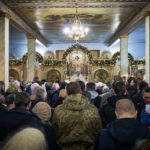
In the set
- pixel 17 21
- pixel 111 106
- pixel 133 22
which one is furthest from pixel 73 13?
pixel 111 106

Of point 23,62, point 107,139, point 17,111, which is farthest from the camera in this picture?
point 23,62

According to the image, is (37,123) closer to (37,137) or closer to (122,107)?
(37,137)

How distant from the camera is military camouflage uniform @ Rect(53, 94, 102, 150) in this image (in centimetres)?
319

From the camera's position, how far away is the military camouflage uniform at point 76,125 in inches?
125

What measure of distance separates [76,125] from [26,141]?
5.27 feet

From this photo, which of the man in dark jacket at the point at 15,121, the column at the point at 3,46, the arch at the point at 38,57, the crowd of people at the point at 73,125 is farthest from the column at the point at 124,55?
the man in dark jacket at the point at 15,121

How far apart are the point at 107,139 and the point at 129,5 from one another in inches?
397

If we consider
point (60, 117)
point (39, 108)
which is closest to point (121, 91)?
point (60, 117)

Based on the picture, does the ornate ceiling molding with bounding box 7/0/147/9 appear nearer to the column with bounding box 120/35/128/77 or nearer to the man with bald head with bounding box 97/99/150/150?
the column with bounding box 120/35/128/77

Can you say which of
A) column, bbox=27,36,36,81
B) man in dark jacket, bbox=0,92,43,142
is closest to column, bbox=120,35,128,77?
column, bbox=27,36,36,81

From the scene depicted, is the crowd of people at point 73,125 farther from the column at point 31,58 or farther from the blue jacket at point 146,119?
the column at point 31,58

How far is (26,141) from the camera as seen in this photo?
168 cm

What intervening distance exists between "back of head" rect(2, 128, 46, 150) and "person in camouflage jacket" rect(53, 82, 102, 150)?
1.43m

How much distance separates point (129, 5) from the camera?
1102 cm
